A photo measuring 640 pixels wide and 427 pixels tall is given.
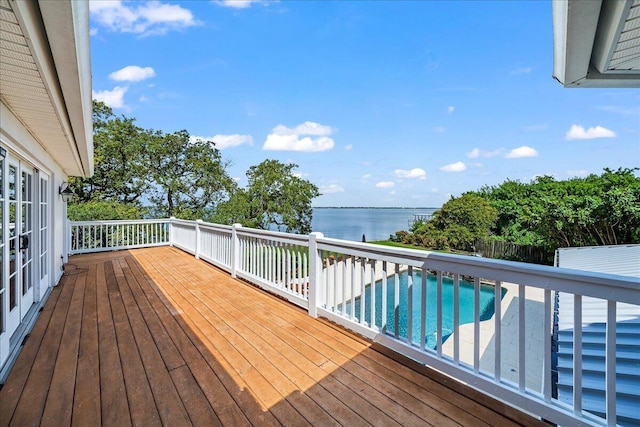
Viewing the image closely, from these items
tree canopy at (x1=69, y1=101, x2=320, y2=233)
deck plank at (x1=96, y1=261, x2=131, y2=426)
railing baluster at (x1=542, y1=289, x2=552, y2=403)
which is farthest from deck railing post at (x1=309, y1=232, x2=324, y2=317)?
tree canopy at (x1=69, y1=101, x2=320, y2=233)

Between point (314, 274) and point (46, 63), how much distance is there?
8.95 ft

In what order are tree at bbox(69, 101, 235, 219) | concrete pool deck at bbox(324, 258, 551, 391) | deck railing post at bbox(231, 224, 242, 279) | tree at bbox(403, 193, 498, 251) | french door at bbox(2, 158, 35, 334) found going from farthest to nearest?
tree at bbox(403, 193, 498, 251) → tree at bbox(69, 101, 235, 219) → concrete pool deck at bbox(324, 258, 551, 391) → deck railing post at bbox(231, 224, 242, 279) → french door at bbox(2, 158, 35, 334)

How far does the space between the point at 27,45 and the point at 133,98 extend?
634 inches

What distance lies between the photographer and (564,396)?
2.11m

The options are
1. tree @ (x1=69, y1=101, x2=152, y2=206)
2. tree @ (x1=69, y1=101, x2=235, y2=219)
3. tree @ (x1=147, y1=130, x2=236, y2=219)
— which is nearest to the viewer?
tree @ (x1=69, y1=101, x2=152, y2=206)

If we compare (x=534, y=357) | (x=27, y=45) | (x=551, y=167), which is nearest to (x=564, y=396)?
(x=27, y=45)

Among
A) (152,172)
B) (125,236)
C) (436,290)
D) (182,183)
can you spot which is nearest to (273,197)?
(182,183)

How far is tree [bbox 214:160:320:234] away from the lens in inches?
608

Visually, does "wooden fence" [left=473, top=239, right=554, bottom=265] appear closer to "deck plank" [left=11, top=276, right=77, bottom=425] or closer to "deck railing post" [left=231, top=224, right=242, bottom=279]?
"deck railing post" [left=231, top=224, right=242, bottom=279]

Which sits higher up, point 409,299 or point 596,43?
point 596,43

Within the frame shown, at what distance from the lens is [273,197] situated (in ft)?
51.5

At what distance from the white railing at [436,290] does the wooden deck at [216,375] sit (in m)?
0.13

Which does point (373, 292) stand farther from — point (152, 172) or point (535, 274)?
point (152, 172)

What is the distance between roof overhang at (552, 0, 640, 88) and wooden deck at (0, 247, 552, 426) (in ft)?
6.81
